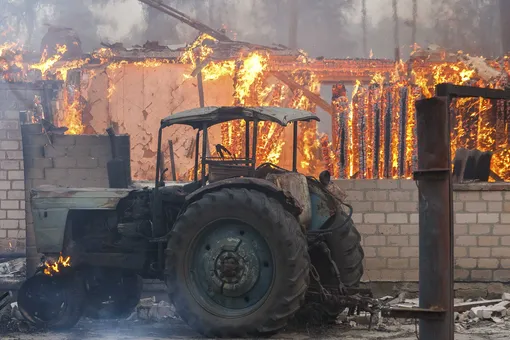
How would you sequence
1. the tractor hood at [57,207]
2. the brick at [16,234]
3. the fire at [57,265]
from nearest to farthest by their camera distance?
the fire at [57,265]
the tractor hood at [57,207]
the brick at [16,234]

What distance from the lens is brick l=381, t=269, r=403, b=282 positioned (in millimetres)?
9898

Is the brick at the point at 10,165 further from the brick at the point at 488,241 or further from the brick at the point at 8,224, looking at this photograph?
the brick at the point at 488,241

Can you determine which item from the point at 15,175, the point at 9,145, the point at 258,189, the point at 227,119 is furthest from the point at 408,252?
the point at 9,145

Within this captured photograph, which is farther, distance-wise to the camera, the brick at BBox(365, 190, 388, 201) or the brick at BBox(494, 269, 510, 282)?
the brick at BBox(365, 190, 388, 201)

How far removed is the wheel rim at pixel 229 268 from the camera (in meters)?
7.25

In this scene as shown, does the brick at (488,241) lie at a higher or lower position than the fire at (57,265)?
higher

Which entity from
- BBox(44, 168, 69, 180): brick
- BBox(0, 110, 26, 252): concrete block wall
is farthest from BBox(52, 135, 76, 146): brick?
BBox(0, 110, 26, 252): concrete block wall

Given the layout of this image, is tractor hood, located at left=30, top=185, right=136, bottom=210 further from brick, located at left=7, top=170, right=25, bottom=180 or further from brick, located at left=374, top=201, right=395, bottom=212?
Answer: brick, located at left=374, top=201, right=395, bottom=212

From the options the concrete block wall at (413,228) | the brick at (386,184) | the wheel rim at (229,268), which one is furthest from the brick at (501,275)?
the wheel rim at (229,268)

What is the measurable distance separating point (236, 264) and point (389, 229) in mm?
3290

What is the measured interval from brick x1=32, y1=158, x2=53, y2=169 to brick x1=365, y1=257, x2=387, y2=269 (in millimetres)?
4560

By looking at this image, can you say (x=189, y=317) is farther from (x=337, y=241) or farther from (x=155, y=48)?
(x=155, y=48)

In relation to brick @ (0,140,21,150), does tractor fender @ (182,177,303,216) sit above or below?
below

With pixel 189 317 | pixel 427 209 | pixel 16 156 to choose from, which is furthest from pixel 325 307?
pixel 16 156
